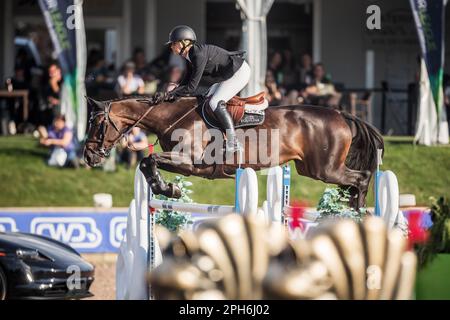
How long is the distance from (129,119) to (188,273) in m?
5.20

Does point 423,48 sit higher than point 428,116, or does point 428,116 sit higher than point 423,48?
point 423,48

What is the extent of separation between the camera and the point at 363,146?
9.67m

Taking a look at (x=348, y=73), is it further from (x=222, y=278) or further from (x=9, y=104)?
(x=222, y=278)

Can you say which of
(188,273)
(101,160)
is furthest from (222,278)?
(101,160)

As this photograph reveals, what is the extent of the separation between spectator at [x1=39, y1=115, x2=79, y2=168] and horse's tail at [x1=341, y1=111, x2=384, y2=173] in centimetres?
503

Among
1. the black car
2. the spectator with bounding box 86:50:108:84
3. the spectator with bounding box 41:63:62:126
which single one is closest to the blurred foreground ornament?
the black car

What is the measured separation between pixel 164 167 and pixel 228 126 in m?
0.71

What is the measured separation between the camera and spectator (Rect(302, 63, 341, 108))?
603 inches

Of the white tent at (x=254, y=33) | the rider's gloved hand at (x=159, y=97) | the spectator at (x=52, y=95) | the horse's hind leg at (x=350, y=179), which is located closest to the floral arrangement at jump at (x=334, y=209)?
the horse's hind leg at (x=350, y=179)

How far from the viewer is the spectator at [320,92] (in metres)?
15.3

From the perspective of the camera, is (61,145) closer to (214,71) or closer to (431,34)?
(431,34)

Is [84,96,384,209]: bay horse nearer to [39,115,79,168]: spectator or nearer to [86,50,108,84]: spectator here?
[39,115,79,168]: spectator

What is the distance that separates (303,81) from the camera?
1639 cm

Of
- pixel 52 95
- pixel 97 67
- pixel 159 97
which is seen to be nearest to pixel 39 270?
pixel 159 97
